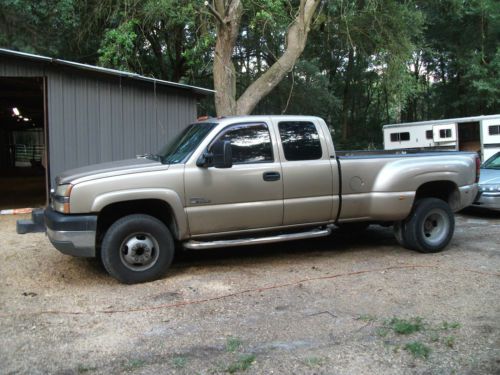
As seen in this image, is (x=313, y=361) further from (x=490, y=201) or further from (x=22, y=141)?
(x=22, y=141)

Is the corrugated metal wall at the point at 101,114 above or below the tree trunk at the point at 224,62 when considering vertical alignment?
below

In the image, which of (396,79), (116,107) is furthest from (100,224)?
(396,79)

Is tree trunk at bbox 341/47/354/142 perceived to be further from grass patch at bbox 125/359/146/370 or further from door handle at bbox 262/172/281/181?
grass patch at bbox 125/359/146/370

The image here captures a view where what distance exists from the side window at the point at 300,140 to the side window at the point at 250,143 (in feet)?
0.75

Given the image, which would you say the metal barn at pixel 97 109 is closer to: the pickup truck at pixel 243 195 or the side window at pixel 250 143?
the pickup truck at pixel 243 195

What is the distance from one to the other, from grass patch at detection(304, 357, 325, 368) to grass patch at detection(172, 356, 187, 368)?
0.90m

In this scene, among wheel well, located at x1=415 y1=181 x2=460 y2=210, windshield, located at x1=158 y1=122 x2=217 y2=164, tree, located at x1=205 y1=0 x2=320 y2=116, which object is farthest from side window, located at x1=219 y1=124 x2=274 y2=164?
tree, located at x1=205 y1=0 x2=320 y2=116

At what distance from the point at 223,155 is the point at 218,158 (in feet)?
0.27

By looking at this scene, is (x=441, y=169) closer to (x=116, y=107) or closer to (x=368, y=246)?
(x=368, y=246)

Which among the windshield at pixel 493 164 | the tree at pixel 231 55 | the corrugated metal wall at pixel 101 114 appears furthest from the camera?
the tree at pixel 231 55

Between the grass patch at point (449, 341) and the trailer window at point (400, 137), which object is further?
the trailer window at point (400, 137)

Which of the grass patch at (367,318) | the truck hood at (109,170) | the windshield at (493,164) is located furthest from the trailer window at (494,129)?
the grass patch at (367,318)

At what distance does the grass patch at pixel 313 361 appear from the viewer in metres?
3.82

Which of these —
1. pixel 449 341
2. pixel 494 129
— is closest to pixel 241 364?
pixel 449 341
